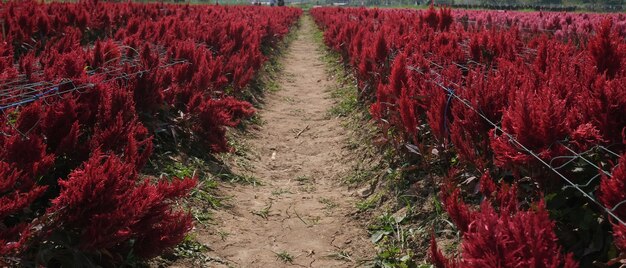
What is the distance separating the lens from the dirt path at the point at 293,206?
3.61 metres

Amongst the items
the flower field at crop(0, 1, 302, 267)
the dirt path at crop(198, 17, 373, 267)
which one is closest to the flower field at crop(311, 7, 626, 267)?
the dirt path at crop(198, 17, 373, 267)

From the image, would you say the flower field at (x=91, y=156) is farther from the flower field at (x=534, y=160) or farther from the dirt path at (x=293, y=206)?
the flower field at (x=534, y=160)

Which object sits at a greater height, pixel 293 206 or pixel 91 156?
pixel 91 156

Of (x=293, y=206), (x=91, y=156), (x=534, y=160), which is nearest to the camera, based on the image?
(x=534, y=160)

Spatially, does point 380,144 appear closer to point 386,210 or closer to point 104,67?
point 386,210

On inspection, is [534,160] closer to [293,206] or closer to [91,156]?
[91,156]

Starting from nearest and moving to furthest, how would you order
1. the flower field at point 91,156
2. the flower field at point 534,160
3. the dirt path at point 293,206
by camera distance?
1. the flower field at point 534,160
2. the flower field at point 91,156
3. the dirt path at point 293,206

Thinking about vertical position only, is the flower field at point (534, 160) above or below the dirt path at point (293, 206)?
above

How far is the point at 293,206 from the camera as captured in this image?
179 inches

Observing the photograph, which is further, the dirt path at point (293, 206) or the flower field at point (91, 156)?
the dirt path at point (293, 206)

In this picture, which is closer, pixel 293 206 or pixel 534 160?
pixel 534 160

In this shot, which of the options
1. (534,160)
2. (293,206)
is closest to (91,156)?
(293,206)

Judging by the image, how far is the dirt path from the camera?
142 inches

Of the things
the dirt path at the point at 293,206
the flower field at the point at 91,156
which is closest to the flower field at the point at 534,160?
the dirt path at the point at 293,206
